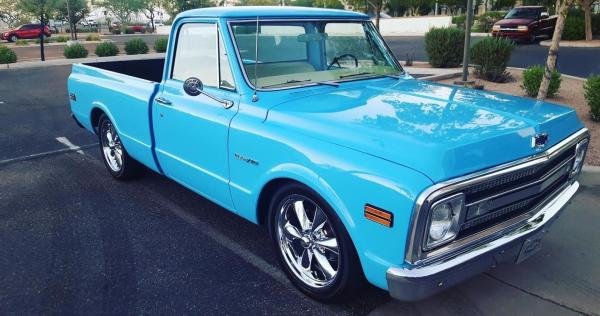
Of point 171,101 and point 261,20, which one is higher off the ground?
point 261,20

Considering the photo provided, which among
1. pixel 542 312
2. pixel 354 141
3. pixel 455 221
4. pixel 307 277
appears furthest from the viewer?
pixel 307 277

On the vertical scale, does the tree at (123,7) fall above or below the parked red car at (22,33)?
above

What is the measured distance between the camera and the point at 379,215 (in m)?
2.38

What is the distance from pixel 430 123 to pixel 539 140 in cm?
63

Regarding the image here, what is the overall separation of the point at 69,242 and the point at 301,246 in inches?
80.2

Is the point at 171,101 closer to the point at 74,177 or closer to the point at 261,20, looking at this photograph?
the point at 261,20

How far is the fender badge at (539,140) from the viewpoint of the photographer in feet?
8.82

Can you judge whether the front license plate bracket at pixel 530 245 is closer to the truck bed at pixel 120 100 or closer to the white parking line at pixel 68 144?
the truck bed at pixel 120 100

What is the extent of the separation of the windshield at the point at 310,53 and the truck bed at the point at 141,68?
313cm

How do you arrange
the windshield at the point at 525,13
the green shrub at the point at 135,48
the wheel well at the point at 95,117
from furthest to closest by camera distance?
1. the windshield at the point at 525,13
2. the green shrub at the point at 135,48
3. the wheel well at the point at 95,117

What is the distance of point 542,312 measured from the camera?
9.68ft

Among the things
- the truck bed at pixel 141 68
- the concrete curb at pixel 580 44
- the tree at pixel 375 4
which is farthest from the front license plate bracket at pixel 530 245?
the concrete curb at pixel 580 44

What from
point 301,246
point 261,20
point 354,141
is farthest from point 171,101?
point 354,141

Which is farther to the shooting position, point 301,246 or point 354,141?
point 301,246
